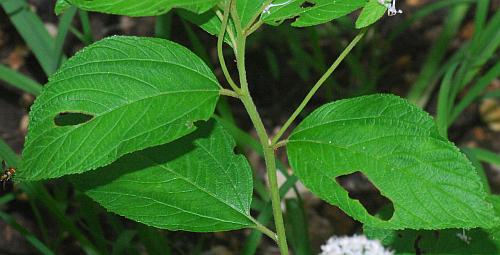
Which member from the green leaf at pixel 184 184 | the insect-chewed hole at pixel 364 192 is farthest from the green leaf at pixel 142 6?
the insect-chewed hole at pixel 364 192

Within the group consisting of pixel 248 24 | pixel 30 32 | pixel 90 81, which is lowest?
pixel 90 81

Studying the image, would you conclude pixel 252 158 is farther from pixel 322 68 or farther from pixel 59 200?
pixel 59 200

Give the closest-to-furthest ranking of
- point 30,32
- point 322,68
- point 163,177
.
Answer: point 163,177
point 30,32
point 322,68

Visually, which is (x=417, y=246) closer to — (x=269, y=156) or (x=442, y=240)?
(x=442, y=240)

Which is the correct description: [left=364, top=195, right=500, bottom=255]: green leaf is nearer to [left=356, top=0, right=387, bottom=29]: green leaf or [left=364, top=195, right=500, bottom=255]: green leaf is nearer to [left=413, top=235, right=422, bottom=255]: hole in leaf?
[left=413, top=235, right=422, bottom=255]: hole in leaf

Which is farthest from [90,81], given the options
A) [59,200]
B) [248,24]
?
[59,200]

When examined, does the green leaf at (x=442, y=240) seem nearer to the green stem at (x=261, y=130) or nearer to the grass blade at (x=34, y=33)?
the green stem at (x=261, y=130)

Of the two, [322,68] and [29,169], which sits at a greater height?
[322,68]

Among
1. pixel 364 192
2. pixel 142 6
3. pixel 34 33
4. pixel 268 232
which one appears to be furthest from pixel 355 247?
pixel 364 192
